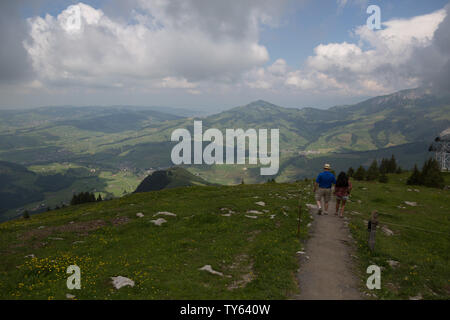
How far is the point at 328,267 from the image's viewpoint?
1455 centimetres

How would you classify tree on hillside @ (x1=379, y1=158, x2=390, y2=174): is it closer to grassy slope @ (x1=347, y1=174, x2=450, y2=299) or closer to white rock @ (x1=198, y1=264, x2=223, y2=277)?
grassy slope @ (x1=347, y1=174, x2=450, y2=299)

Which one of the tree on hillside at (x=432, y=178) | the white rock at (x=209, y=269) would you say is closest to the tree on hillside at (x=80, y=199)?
the white rock at (x=209, y=269)

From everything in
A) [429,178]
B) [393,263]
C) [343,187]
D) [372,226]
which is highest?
[343,187]

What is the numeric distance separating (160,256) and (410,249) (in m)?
19.4

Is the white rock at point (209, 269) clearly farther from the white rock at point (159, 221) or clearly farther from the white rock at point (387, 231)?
the white rock at point (387, 231)

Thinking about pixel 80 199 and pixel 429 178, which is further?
pixel 80 199

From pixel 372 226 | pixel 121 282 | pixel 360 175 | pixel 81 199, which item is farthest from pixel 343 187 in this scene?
pixel 81 199

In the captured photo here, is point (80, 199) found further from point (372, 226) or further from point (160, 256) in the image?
point (372, 226)
